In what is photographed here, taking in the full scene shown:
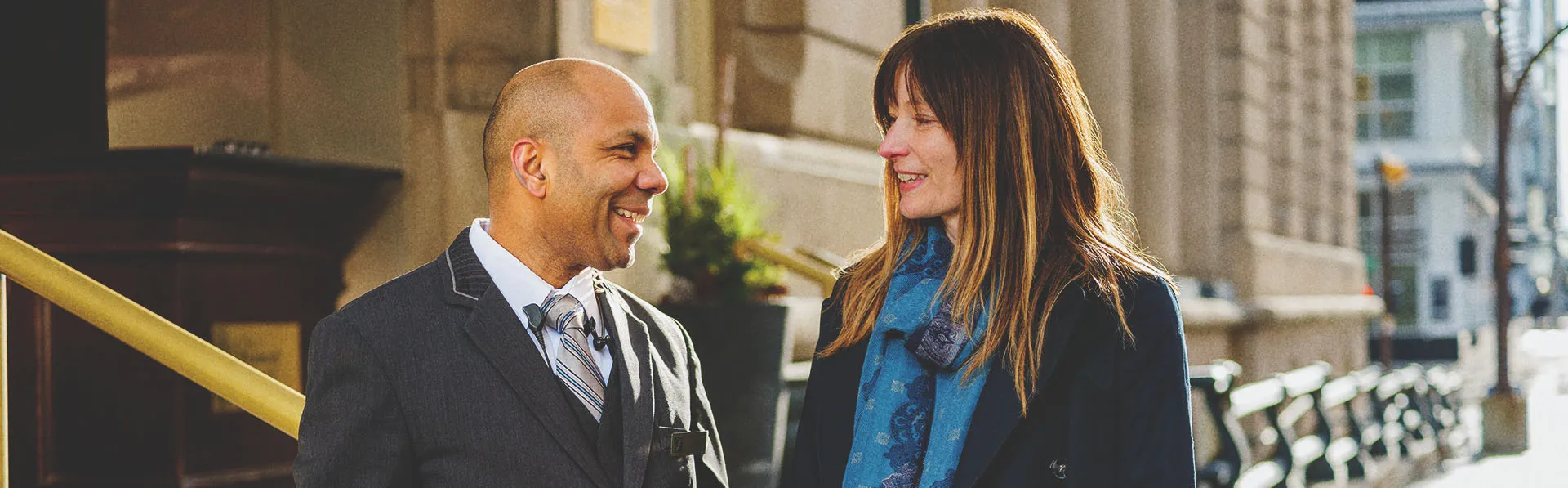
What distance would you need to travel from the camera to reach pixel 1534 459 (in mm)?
16391

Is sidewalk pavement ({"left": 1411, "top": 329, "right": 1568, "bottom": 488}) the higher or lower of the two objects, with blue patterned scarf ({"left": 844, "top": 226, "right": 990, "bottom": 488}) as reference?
lower

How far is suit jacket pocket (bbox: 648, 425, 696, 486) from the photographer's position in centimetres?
246

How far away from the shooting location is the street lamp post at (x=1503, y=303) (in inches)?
670

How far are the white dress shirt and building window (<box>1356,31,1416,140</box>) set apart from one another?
48.9 metres

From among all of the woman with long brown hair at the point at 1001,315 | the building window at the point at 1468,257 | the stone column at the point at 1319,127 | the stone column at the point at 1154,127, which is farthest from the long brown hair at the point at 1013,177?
the building window at the point at 1468,257

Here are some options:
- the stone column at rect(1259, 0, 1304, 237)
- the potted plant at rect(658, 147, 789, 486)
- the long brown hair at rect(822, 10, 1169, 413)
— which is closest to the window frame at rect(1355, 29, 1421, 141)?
the stone column at rect(1259, 0, 1304, 237)

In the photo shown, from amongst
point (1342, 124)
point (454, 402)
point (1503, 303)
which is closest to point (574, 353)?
point (454, 402)

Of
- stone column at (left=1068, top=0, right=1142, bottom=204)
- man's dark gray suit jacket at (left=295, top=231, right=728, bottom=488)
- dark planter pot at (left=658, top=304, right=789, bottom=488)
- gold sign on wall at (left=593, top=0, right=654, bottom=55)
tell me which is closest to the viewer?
man's dark gray suit jacket at (left=295, top=231, right=728, bottom=488)

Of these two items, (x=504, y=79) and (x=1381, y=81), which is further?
(x=1381, y=81)

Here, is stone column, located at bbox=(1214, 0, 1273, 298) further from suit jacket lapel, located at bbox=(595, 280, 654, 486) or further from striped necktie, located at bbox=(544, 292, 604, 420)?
striped necktie, located at bbox=(544, 292, 604, 420)

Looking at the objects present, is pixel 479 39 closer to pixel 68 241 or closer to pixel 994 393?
pixel 68 241

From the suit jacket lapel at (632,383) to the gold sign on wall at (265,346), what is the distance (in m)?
2.92

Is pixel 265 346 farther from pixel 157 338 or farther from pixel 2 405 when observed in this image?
pixel 157 338

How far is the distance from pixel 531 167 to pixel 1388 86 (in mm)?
50351
